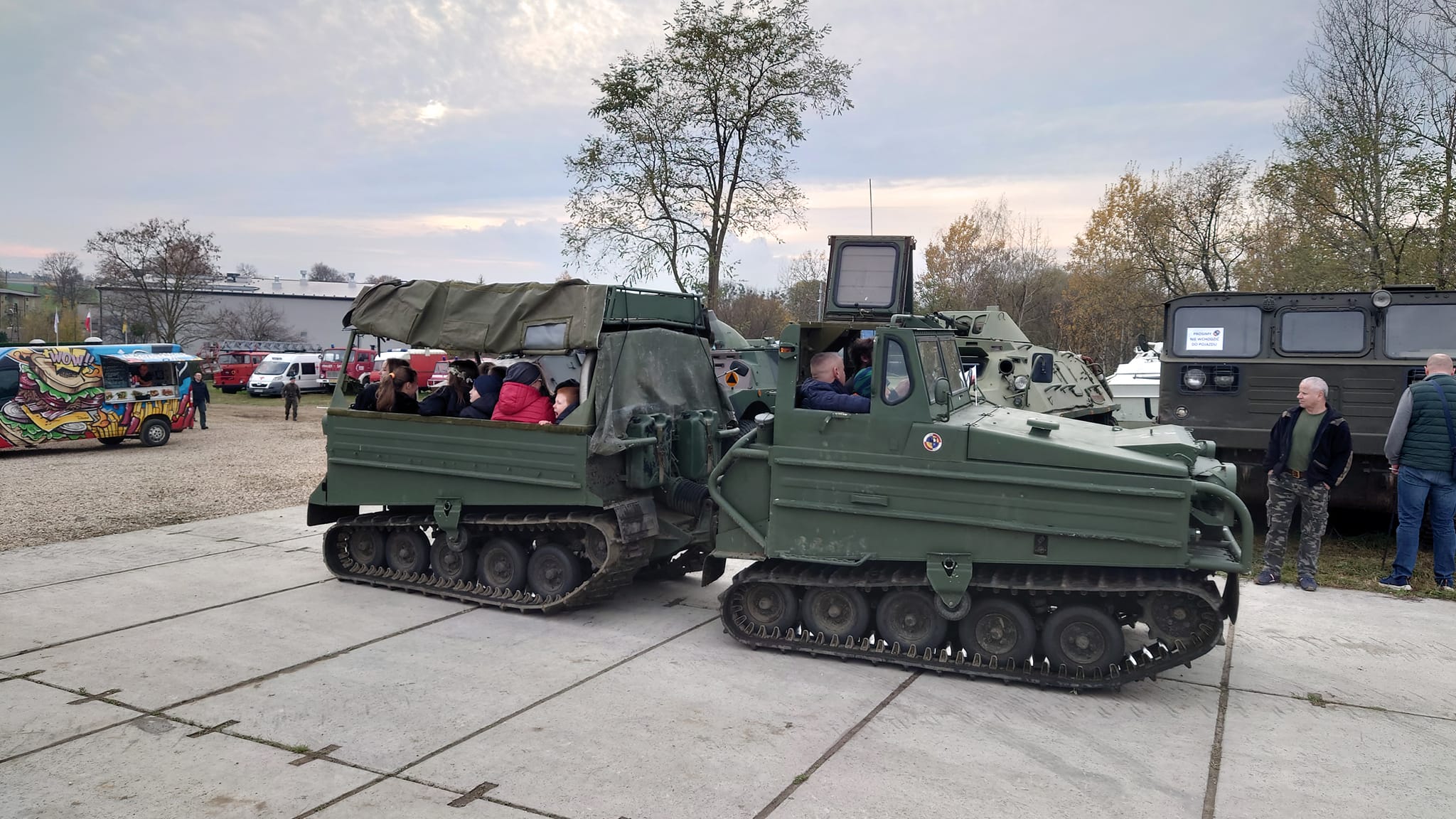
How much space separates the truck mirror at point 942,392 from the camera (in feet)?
21.9

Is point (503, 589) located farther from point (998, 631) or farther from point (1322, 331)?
point (1322, 331)

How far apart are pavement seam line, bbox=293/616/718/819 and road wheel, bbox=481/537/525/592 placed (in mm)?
1550

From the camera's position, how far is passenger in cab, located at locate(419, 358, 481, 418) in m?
8.79

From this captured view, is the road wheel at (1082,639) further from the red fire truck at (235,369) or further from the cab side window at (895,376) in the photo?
the red fire truck at (235,369)

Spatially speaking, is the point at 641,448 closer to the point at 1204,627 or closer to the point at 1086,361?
the point at 1204,627

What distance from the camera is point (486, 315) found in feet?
27.8

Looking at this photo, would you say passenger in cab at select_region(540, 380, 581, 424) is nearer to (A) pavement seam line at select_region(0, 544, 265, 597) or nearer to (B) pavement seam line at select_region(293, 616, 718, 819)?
(B) pavement seam line at select_region(293, 616, 718, 819)

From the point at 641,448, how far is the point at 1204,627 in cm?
434

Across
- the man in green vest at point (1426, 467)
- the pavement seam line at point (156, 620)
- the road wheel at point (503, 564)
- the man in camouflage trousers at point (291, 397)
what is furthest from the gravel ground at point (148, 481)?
the man in green vest at point (1426, 467)

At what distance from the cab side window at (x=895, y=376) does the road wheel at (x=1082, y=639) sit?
68.5 inches

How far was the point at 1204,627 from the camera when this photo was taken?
6031mm

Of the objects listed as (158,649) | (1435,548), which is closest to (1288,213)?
(1435,548)

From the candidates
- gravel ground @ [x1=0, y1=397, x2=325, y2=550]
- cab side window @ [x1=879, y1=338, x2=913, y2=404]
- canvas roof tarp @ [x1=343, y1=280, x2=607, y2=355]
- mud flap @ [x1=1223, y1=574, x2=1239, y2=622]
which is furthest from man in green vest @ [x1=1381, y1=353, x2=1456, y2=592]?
gravel ground @ [x1=0, y1=397, x2=325, y2=550]

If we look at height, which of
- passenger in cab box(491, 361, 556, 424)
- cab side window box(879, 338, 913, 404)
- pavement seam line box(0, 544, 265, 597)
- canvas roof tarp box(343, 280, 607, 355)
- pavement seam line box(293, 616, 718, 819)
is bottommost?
pavement seam line box(293, 616, 718, 819)
